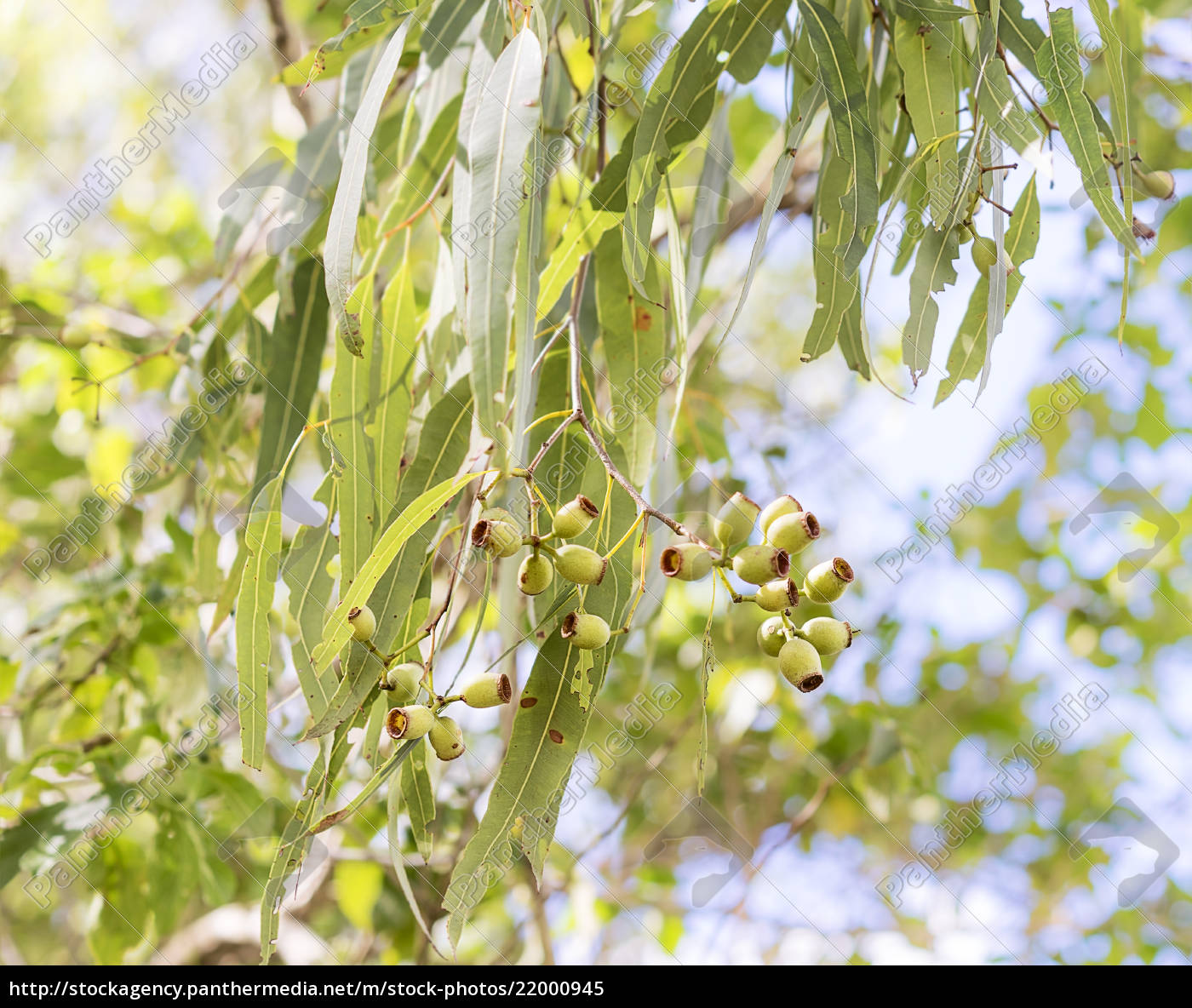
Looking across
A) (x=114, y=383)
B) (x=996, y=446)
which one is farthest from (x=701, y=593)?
(x=114, y=383)

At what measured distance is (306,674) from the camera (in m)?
0.79

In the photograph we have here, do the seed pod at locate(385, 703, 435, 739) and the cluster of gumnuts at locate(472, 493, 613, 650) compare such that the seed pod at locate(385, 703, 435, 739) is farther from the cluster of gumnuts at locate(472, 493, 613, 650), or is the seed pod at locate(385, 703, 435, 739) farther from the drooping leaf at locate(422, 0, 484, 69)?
the drooping leaf at locate(422, 0, 484, 69)

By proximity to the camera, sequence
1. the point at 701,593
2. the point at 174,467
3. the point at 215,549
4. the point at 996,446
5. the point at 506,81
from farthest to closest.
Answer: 1. the point at 701,593
2. the point at 996,446
3. the point at 174,467
4. the point at 215,549
5. the point at 506,81

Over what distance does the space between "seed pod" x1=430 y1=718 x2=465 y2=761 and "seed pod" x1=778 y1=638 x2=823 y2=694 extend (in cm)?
24

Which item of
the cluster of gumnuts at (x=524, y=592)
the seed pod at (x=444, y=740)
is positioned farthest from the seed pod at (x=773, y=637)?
the seed pod at (x=444, y=740)

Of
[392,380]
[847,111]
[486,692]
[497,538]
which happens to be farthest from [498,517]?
[847,111]

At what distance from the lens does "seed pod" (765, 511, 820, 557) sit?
0.64 metres

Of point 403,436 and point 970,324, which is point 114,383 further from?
point 970,324

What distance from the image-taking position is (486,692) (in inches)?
25.6

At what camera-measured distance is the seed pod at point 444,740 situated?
0.65m

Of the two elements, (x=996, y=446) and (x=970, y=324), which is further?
(x=996, y=446)

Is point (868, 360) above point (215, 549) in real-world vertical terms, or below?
below

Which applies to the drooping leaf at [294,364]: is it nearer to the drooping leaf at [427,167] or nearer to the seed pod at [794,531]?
the drooping leaf at [427,167]
